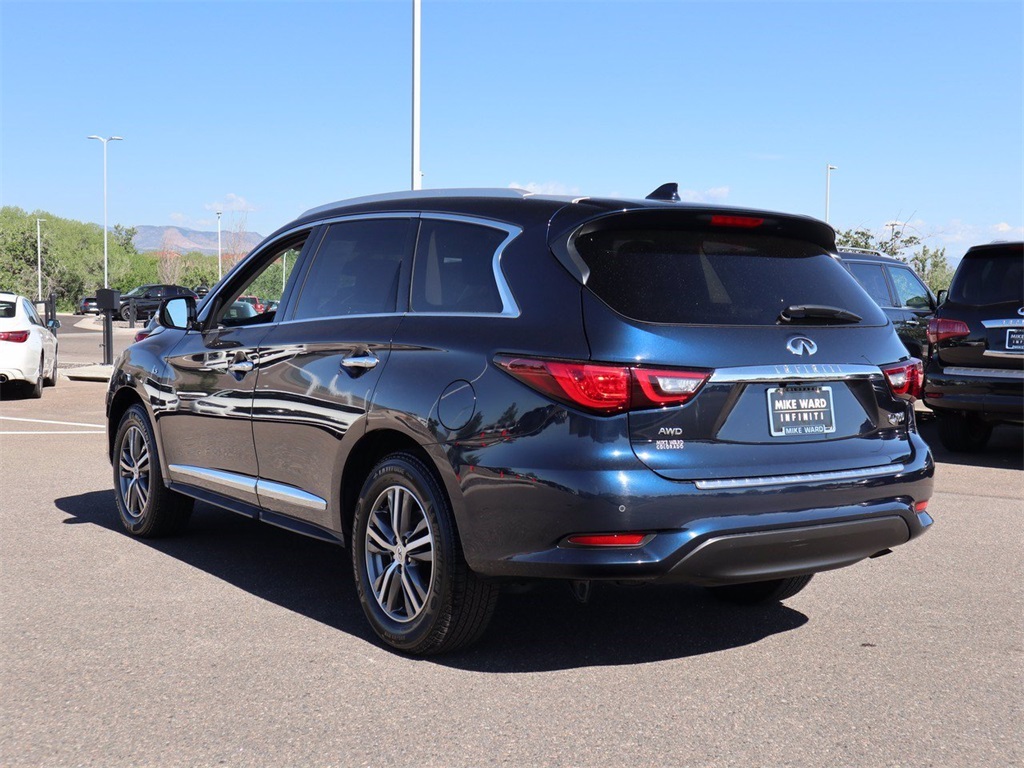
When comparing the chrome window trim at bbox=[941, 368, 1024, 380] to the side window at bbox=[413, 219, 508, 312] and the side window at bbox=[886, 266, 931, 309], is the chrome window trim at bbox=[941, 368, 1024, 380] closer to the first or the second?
the side window at bbox=[886, 266, 931, 309]

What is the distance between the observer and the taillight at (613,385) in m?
4.09

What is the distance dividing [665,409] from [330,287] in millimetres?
2045

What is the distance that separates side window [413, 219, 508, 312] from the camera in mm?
4684

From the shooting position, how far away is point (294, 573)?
6.27 meters

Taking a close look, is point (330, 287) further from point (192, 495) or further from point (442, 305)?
point (192, 495)

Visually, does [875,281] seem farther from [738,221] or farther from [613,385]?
[613,385]

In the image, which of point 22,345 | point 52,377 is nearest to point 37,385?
point 22,345

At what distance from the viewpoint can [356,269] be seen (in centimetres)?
547

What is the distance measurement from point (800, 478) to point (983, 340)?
690 cm

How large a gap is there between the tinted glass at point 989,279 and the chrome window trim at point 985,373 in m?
0.60

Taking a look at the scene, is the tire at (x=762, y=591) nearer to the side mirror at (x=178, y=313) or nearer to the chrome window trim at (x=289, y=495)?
the chrome window trim at (x=289, y=495)

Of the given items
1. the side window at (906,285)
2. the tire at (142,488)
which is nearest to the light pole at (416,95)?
the side window at (906,285)

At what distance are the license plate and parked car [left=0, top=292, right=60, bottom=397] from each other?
14351 mm

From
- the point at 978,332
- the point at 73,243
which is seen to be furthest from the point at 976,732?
the point at 73,243
